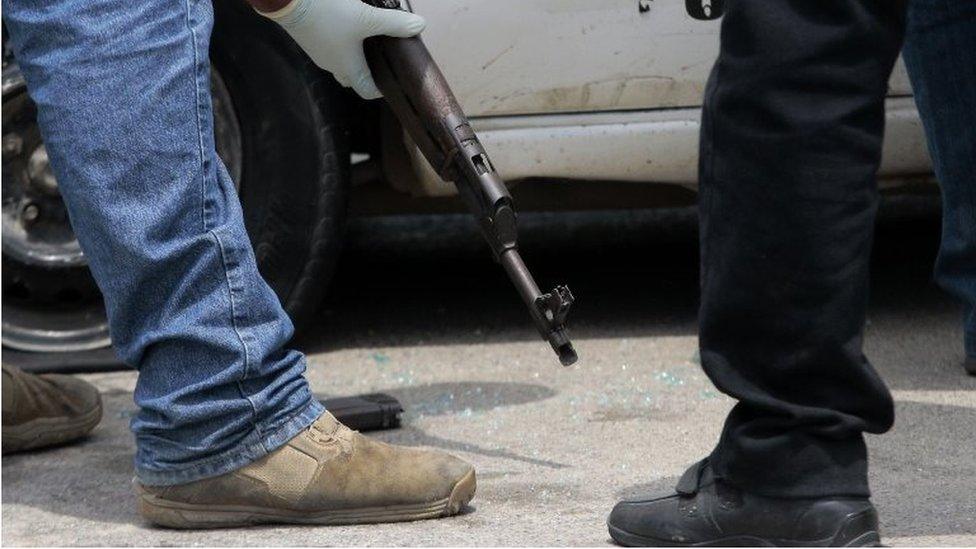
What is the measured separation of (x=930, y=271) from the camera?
458cm

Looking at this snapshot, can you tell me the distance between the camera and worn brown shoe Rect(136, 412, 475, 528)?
2586 mm

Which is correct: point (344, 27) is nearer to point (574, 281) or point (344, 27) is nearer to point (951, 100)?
point (951, 100)

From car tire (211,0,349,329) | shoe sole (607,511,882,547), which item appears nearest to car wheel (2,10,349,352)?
car tire (211,0,349,329)

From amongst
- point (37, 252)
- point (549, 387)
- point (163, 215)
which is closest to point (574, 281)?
point (549, 387)

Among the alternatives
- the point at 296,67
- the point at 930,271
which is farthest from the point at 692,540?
the point at 930,271

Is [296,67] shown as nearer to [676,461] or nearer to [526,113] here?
[526,113]

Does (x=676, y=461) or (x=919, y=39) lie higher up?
(x=919, y=39)

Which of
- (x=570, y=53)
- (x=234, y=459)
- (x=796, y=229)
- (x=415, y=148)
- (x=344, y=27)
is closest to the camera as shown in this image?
(x=796, y=229)

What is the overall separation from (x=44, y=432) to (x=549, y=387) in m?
1.03

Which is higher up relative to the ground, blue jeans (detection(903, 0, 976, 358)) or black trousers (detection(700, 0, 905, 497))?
black trousers (detection(700, 0, 905, 497))

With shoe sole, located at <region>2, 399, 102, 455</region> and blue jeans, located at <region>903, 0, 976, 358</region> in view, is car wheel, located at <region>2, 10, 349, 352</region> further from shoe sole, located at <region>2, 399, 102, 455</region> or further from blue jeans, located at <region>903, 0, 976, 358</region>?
blue jeans, located at <region>903, 0, 976, 358</region>

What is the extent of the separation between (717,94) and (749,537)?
58 centimetres

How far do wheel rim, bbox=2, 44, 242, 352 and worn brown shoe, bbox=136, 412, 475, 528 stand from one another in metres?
1.27

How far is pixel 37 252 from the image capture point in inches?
149
